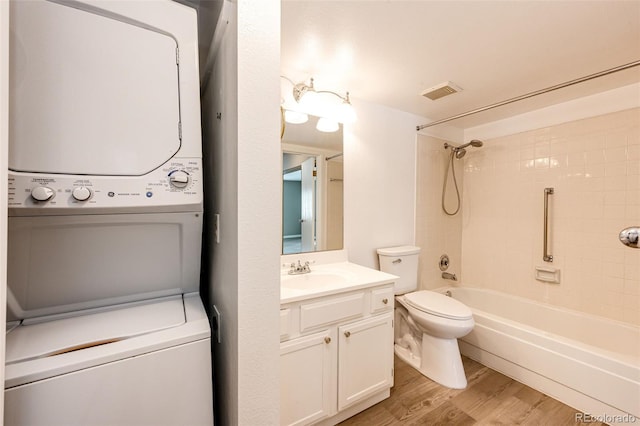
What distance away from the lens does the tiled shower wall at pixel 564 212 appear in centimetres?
196

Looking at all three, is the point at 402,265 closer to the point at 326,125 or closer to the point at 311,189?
the point at 311,189

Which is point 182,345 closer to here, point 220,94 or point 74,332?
point 74,332

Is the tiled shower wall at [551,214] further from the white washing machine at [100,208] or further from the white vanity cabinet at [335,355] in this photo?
the white washing machine at [100,208]

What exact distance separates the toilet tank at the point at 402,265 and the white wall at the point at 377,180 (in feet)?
0.35

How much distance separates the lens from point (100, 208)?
72cm

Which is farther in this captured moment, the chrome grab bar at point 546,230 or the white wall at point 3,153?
Answer: the chrome grab bar at point 546,230

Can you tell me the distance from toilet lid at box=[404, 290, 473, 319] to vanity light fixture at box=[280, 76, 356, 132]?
1.50 meters

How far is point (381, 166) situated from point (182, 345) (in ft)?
6.55

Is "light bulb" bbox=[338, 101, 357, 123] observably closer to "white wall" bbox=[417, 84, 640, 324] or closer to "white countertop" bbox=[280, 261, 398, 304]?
"white wall" bbox=[417, 84, 640, 324]

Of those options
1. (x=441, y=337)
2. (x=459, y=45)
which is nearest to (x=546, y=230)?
(x=441, y=337)

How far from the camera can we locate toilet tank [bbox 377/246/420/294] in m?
2.19

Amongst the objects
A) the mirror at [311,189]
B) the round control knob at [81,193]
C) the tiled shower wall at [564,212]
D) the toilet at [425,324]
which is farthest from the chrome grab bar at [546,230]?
the round control knob at [81,193]

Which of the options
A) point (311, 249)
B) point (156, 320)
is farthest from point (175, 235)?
point (311, 249)

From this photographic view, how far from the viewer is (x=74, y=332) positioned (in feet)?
2.44
